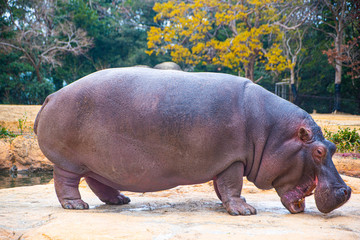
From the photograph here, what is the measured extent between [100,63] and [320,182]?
27.5 meters

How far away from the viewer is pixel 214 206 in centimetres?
380

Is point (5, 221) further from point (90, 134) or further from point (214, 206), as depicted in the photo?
point (214, 206)

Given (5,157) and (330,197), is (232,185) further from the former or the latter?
(5,157)

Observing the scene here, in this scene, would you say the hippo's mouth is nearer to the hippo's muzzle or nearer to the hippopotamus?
the hippopotamus

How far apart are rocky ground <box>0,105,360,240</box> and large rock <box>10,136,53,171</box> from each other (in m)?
4.39

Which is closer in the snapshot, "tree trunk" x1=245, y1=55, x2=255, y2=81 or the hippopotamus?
the hippopotamus

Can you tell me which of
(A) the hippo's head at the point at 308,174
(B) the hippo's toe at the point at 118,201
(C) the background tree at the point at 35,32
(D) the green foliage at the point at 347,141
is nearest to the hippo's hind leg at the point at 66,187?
(B) the hippo's toe at the point at 118,201

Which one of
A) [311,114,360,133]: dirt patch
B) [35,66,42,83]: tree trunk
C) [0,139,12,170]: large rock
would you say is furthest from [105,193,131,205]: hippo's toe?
[35,66,42,83]: tree trunk

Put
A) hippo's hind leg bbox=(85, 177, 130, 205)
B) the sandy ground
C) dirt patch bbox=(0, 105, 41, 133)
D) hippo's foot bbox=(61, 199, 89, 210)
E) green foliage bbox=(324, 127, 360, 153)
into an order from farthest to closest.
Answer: dirt patch bbox=(0, 105, 41, 133) < green foliage bbox=(324, 127, 360, 153) < hippo's hind leg bbox=(85, 177, 130, 205) < hippo's foot bbox=(61, 199, 89, 210) < the sandy ground

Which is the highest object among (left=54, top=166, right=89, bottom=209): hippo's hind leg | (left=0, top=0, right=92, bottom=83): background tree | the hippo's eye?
(left=0, top=0, right=92, bottom=83): background tree

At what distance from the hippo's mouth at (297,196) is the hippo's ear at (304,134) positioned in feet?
1.32

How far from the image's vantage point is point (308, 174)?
11.1 feet

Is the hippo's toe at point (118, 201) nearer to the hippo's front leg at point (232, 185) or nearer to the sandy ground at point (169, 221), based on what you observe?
the sandy ground at point (169, 221)

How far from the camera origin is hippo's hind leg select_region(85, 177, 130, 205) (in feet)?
12.8
